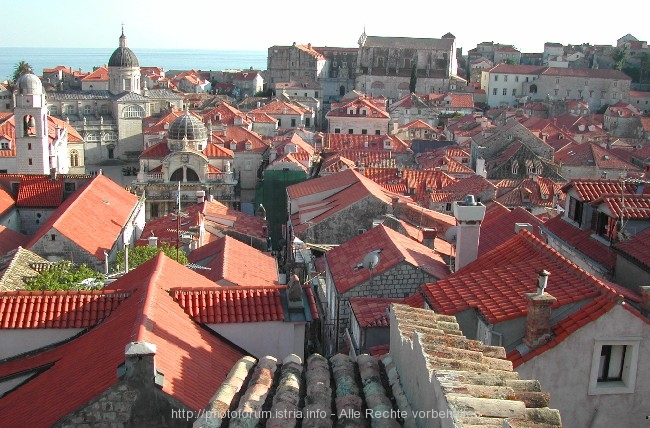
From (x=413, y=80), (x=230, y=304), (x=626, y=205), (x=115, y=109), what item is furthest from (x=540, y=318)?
(x=413, y=80)

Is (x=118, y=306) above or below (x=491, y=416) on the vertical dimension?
below

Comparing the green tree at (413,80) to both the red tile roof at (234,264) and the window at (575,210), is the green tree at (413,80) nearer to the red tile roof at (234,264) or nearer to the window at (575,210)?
the red tile roof at (234,264)

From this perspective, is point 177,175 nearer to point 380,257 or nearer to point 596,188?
point 380,257

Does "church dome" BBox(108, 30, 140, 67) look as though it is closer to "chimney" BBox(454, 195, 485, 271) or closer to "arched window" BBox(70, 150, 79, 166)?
"arched window" BBox(70, 150, 79, 166)

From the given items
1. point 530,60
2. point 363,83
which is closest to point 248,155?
point 363,83

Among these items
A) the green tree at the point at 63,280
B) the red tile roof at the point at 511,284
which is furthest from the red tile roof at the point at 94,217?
the red tile roof at the point at 511,284

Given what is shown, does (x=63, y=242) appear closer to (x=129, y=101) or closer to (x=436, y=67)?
(x=129, y=101)
